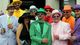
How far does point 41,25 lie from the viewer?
358 inches

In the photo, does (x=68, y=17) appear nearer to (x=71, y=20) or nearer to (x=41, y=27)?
(x=71, y=20)

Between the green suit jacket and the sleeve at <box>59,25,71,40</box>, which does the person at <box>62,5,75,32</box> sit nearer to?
the sleeve at <box>59,25,71,40</box>

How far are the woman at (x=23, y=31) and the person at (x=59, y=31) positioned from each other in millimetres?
667

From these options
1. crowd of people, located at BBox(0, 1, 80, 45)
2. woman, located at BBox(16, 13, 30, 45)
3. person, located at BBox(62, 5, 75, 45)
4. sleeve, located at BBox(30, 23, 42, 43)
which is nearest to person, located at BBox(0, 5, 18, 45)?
crowd of people, located at BBox(0, 1, 80, 45)

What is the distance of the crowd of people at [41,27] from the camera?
902cm

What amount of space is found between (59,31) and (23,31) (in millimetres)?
917

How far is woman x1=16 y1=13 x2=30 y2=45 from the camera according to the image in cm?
942

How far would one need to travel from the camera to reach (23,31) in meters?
→ 9.45

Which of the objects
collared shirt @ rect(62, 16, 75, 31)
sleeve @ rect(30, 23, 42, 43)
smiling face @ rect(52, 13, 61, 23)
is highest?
smiling face @ rect(52, 13, 61, 23)

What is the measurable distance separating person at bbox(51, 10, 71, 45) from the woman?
2.19ft

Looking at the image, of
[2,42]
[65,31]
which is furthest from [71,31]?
[2,42]

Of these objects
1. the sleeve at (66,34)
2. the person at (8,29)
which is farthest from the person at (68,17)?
the person at (8,29)

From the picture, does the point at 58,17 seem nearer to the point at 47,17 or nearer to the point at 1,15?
the point at 47,17

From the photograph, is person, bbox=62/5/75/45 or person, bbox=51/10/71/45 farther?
person, bbox=62/5/75/45
